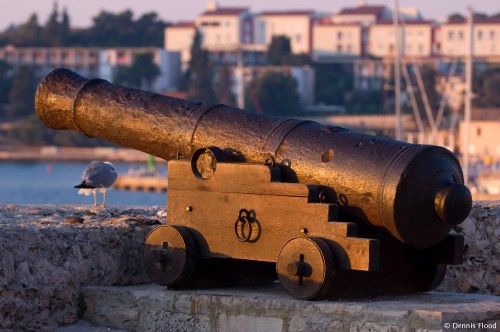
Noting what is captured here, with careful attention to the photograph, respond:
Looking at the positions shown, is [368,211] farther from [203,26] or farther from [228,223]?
[203,26]

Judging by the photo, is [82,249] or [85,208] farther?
[85,208]

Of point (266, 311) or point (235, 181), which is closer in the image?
point (266, 311)

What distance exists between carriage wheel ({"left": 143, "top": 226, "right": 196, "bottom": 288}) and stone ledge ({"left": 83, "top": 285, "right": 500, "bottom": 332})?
2.9 inches

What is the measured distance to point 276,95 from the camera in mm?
98250

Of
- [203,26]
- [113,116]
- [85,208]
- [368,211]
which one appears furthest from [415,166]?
[203,26]

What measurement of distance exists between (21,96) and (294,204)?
314ft

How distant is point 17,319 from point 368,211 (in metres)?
1.71

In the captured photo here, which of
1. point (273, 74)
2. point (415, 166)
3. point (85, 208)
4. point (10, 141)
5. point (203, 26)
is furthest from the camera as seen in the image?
point (203, 26)

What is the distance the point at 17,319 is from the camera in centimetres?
683

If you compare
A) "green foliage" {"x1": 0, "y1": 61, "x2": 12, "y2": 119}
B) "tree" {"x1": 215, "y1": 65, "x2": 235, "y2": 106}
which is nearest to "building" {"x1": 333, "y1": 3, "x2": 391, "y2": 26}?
"tree" {"x1": 215, "y1": 65, "x2": 235, "y2": 106}

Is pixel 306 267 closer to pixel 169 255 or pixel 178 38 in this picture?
pixel 169 255

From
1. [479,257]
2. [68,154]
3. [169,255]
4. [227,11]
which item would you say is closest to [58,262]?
[169,255]

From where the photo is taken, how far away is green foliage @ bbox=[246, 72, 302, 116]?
96062 mm

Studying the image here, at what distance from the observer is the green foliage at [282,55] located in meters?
115
